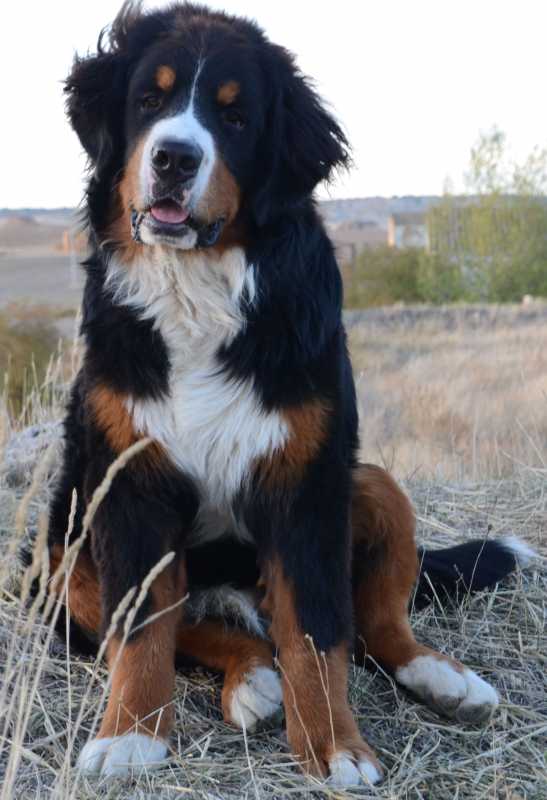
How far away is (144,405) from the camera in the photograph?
297cm

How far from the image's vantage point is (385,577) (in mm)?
3299

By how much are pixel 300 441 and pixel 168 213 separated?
30.0 inches

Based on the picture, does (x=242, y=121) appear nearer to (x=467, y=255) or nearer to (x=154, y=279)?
(x=154, y=279)

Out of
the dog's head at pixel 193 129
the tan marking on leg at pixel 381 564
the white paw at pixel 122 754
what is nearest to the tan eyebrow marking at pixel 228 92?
the dog's head at pixel 193 129

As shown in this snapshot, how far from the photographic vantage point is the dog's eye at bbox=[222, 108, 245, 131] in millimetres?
3088

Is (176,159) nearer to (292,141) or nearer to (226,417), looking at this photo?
(292,141)

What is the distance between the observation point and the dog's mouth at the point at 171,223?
9.71 ft

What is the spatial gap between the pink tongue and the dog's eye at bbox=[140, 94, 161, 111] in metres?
0.33

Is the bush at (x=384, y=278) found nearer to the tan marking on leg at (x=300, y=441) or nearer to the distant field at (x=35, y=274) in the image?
the distant field at (x=35, y=274)

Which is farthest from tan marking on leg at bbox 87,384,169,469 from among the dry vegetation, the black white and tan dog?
the dry vegetation

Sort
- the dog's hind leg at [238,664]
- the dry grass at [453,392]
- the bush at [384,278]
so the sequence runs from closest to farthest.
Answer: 1. the dog's hind leg at [238,664]
2. the dry grass at [453,392]
3. the bush at [384,278]

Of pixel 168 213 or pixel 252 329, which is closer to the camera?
pixel 168 213

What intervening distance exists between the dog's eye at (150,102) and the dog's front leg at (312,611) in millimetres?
1219

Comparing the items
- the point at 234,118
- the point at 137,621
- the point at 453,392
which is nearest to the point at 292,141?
the point at 234,118
